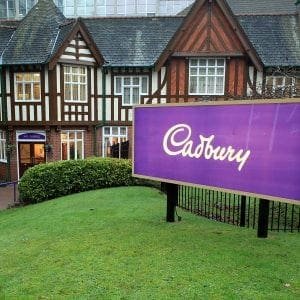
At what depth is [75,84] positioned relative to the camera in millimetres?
20703

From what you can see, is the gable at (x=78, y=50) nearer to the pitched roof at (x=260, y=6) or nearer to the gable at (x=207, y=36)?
the gable at (x=207, y=36)

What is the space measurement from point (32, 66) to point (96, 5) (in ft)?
130

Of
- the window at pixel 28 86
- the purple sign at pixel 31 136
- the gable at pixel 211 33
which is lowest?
the purple sign at pixel 31 136

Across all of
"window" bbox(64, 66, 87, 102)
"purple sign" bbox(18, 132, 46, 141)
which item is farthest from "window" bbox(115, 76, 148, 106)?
"purple sign" bbox(18, 132, 46, 141)

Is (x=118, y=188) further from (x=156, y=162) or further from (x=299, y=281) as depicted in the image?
(x=299, y=281)

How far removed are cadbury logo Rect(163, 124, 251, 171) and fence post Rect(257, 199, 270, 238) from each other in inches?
36.5

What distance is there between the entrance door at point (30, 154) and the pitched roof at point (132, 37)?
19.7ft

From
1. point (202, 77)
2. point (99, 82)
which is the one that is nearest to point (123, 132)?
point (99, 82)

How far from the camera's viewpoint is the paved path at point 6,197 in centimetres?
1578

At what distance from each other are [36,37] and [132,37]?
17.3 ft

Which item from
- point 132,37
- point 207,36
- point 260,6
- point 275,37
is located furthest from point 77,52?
point 260,6

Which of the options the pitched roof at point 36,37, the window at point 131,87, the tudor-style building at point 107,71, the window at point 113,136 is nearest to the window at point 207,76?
the tudor-style building at point 107,71

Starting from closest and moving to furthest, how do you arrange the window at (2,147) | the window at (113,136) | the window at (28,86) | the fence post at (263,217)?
the fence post at (263,217) → the window at (28,86) → the window at (2,147) → the window at (113,136)

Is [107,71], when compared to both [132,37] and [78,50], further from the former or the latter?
[132,37]
